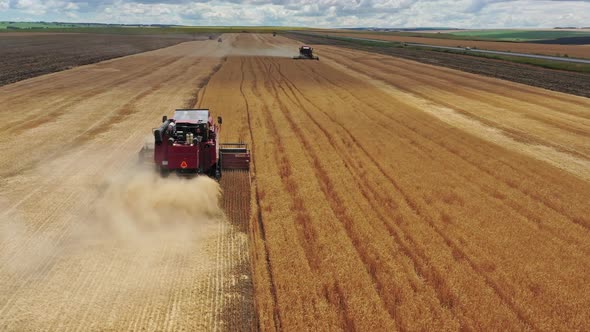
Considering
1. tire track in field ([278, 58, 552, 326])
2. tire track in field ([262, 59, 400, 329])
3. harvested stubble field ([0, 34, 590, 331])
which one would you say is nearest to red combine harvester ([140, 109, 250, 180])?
harvested stubble field ([0, 34, 590, 331])

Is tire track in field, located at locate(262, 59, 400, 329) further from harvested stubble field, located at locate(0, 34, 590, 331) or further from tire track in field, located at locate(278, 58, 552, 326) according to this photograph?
tire track in field, located at locate(278, 58, 552, 326)

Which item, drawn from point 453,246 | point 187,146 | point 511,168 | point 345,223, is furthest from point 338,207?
point 511,168

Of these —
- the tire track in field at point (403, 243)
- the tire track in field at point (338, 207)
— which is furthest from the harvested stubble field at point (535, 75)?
the tire track in field at point (403, 243)

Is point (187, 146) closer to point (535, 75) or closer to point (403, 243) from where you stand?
point (403, 243)

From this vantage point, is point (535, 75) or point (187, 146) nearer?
point (187, 146)

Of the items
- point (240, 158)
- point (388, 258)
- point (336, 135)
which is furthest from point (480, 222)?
point (336, 135)

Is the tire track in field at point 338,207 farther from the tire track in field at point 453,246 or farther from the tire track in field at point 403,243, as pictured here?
the tire track in field at point 453,246

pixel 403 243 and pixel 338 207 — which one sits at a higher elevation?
pixel 338 207
